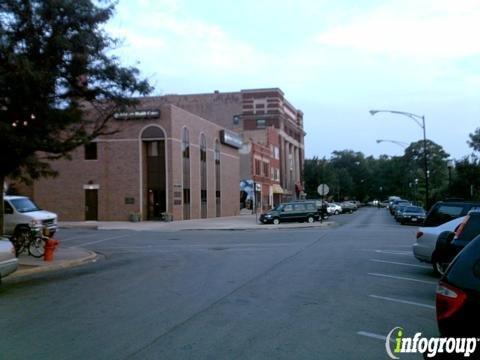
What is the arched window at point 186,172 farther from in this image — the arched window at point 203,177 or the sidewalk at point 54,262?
the sidewalk at point 54,262

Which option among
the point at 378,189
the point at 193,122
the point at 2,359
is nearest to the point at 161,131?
the point at 193,122

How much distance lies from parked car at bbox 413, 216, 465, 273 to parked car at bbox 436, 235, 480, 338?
865 centimetres

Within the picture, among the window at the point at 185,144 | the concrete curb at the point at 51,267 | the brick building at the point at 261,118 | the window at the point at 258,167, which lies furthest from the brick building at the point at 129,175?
the brick building at the point at 261,118

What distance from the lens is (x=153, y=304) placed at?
9945 mm

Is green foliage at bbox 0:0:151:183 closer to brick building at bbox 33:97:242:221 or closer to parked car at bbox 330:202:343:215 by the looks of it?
brick building at bbox 33:97:242:221

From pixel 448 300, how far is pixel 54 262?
14.4 m

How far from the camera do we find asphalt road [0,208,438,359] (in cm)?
705

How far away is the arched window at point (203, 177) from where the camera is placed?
55.1 meters

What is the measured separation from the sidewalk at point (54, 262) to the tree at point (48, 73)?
5.50 feet

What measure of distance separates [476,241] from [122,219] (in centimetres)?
4322

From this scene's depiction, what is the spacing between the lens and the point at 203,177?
55.8 m

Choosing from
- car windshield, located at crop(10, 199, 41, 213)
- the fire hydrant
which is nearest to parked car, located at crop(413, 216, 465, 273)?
the fire hydrant

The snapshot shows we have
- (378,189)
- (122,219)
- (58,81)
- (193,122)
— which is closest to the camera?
(58,81)

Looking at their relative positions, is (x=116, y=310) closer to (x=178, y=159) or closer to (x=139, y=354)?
(x=139, y=354)
